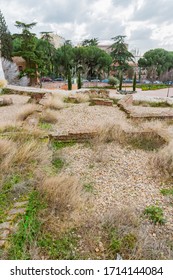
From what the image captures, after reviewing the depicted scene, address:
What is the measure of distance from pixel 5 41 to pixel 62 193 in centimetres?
2636

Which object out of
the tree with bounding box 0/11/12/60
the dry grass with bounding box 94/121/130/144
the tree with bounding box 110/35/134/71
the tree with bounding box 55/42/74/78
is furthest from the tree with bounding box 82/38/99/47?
the dry grass with bounding box 94/121/130/144

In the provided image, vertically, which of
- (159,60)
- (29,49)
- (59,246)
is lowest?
(59,246)

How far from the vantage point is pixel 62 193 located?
2.55 metres

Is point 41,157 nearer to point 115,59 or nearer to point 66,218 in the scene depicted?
point 66,218

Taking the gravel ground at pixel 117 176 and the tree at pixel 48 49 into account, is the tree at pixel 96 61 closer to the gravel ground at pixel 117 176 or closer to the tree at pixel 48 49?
the tree at pixel 48 49

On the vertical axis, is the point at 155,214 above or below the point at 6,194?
below

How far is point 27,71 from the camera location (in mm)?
22734

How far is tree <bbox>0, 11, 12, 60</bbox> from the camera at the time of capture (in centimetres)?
2320

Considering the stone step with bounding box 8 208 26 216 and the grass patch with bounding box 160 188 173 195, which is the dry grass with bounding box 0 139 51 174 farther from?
the grass patch with bounding box 160 188 173 195

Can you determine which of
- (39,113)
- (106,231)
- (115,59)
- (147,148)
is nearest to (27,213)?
(106,231)

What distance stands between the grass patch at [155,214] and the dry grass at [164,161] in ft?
3.09

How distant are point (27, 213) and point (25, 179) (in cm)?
70

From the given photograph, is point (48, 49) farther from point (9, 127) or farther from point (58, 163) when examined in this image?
point (58, 163)

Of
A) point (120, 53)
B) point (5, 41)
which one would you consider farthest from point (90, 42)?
point (5, 41)
